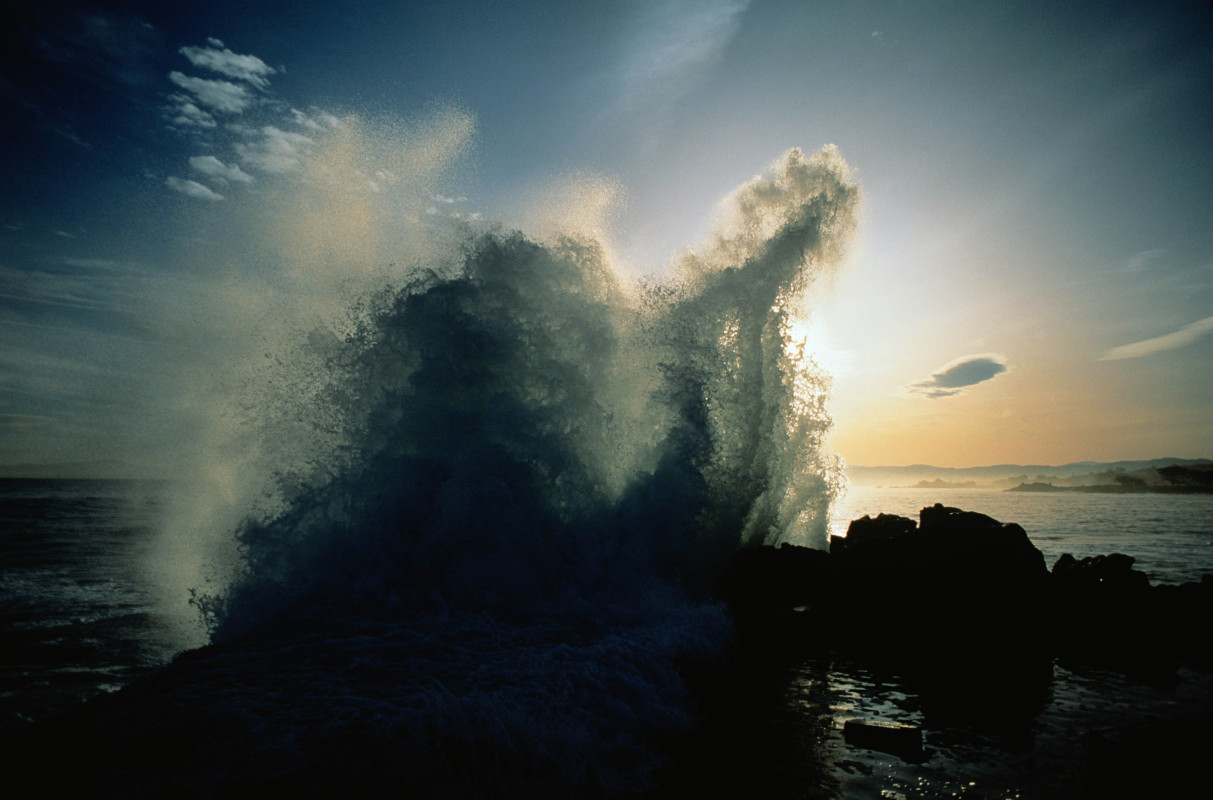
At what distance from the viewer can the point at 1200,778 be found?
4.34m

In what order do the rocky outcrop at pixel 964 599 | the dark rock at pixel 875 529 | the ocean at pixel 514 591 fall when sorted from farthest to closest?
1. the dark rock at pixel 875 529
2. the rocky outcrop at pixel 964 599
3. the ocean at pixel 514 591

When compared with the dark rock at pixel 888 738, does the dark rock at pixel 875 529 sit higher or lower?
higher

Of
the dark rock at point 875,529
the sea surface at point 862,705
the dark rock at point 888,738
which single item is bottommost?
the sea surface at point 862,705

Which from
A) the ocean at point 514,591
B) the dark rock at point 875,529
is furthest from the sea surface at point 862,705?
the dark rock at point 875,529

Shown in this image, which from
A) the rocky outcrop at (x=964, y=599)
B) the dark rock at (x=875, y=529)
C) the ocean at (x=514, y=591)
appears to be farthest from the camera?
the dark rock at (x=875, y=529)

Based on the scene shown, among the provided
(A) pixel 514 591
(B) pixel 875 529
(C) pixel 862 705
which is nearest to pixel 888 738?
(C) pixel 862 705

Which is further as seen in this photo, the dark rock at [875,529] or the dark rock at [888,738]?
the dark rock at [875,529]

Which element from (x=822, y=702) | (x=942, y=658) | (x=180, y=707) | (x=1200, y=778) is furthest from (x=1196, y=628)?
(x=180, y=707)

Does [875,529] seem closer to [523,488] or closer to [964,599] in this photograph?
[964,599]

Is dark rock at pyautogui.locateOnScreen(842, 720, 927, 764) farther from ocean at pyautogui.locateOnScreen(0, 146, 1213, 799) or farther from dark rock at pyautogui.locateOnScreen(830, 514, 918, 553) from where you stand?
dark rock at pyautogui.locateOnScreen(830, 514, 918, 553)

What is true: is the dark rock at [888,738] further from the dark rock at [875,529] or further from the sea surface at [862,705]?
the dark rock at [875,529]

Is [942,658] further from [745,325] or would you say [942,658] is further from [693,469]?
[745,325]

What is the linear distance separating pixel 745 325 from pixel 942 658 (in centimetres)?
909

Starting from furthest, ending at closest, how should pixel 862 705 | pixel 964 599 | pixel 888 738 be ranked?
→ 1. pixel 964 599
2. pixel 862 705
3. pixel 888 738
